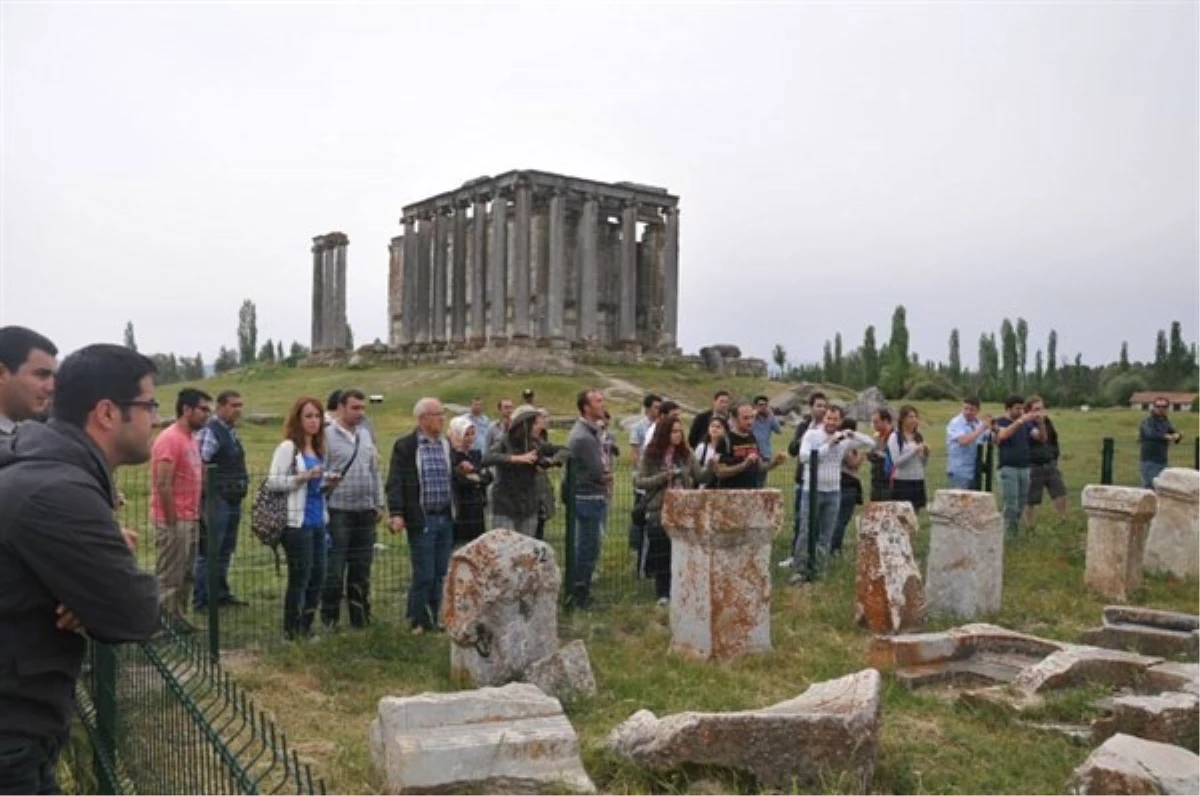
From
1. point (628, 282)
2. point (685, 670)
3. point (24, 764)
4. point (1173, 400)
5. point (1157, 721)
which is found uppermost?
point (628, 282)

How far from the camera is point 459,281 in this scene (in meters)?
48.6

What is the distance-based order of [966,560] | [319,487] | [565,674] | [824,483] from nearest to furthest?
[565,674] → [319,487] → [966,560] → [824,483]

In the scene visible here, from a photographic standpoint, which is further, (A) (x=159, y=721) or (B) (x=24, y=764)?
(A) (x=159, y=721)

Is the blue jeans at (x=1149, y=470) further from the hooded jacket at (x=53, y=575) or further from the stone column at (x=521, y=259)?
the stone column at (x=521, y=259)

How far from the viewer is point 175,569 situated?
8289 millimetres

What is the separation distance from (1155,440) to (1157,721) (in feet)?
33.1

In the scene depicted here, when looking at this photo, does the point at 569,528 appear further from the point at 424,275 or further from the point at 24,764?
the point at 424,275

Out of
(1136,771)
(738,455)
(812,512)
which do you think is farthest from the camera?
(812,512)

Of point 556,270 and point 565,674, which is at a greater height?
point 556,270

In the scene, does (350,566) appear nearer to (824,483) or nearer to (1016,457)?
(824,483)

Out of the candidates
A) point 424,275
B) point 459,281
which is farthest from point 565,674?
point 424,275

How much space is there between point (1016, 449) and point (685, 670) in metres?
6.97

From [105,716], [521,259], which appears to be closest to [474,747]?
[105,716]

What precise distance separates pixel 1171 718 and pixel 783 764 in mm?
2331
